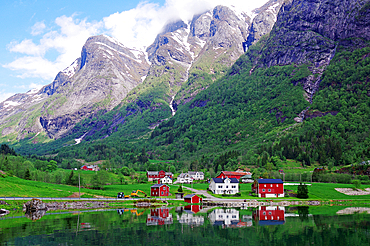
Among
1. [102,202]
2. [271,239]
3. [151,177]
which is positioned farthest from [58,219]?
[151,177]

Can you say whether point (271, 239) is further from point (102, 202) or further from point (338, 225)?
point (102, 202)

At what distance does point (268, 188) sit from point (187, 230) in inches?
2797

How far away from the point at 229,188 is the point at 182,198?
2278cm

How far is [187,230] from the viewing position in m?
55.7

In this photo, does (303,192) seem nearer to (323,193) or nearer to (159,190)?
(323,193)

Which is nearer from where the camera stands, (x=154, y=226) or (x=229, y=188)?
(x=154, y=226)

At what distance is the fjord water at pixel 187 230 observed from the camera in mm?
47219

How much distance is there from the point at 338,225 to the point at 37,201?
68.5 m

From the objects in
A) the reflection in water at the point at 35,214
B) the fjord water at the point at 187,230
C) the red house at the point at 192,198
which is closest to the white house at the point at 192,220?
the fjord water at the point at 187,230

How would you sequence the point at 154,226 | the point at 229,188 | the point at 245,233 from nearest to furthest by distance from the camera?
the point at 245,233
the point at 154,226
the point at 229,188

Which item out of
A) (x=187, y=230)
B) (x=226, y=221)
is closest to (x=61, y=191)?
(x=226, y=221)

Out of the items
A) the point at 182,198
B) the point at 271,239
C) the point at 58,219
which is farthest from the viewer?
the point at 182,198

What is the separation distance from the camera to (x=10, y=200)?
8156cm

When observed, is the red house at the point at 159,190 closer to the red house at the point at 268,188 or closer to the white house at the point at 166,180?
the red house at the point at 268,188
